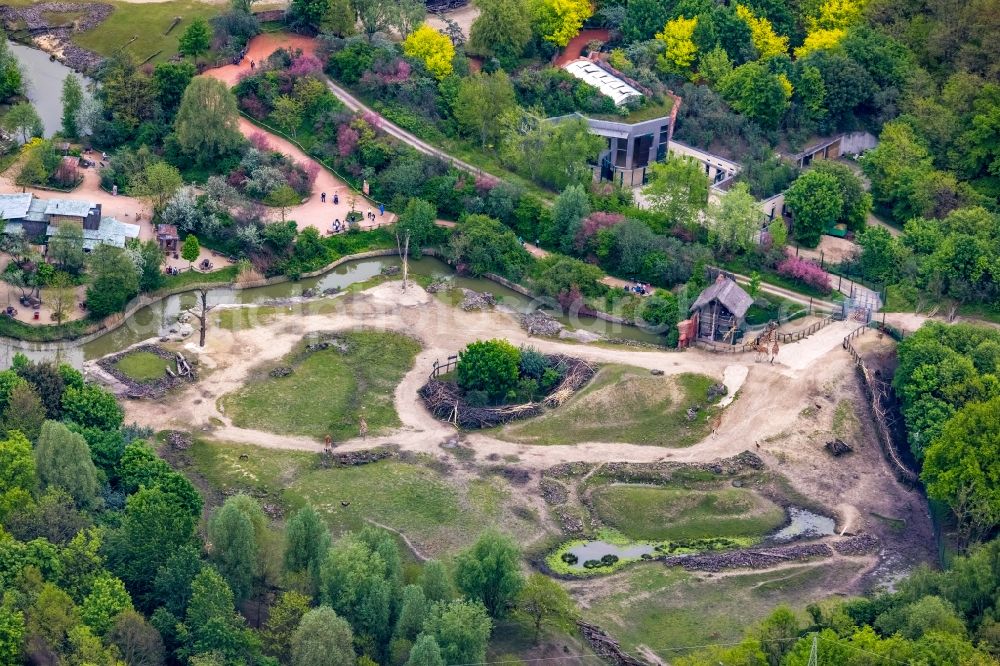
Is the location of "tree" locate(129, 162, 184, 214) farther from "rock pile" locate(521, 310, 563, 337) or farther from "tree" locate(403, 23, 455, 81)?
"rock pile" locate(521, 310, 563, 337)

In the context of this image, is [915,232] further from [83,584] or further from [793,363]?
[83,584]

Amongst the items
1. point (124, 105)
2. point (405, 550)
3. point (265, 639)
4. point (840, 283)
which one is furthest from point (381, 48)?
point (265, 639)

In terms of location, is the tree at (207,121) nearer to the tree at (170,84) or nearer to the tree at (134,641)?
the tree at (170,84)

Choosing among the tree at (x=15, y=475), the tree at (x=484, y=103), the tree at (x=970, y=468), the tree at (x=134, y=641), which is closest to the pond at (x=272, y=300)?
the tree at (x=484, y=103)

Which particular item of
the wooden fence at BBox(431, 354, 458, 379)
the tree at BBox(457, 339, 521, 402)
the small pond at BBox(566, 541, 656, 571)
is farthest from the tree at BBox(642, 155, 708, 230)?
the small pond at BBox(566, 541, 656, 571)

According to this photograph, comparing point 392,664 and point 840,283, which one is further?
point 840,283

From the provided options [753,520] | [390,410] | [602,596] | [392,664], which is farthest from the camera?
[390,410]

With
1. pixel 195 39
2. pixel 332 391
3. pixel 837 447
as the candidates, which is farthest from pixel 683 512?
pixel 195 39
